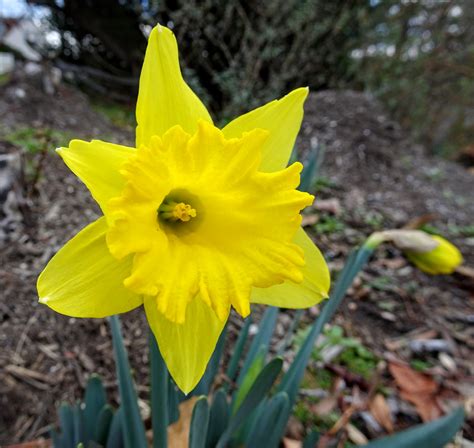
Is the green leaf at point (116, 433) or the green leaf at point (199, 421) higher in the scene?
the green leaf at point (199, 421)

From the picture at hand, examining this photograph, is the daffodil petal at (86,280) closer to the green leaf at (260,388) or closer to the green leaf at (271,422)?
the green leaf at (260,388)

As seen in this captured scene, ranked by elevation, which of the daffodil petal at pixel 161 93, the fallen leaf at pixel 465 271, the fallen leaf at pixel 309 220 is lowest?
the fallen leaf at pixel 465 271

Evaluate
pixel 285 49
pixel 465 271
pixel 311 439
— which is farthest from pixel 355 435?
pixel 285 49

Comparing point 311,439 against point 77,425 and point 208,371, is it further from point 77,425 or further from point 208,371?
point 77,425

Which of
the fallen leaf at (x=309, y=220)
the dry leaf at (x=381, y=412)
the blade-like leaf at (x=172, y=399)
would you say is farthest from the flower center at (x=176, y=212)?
the fallen leaf at (x=309, y=220)

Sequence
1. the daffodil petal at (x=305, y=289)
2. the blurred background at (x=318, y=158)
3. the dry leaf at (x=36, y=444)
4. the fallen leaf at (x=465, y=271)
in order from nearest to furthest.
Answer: the daffodil petal at (x=305, y=289)
the dry leaf at (x=36, y=444)
the blurred background at (x=318, y=158)
the fallen leaf at (x=465, y=271)

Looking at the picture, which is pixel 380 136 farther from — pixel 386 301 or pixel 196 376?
pixel 196 376
